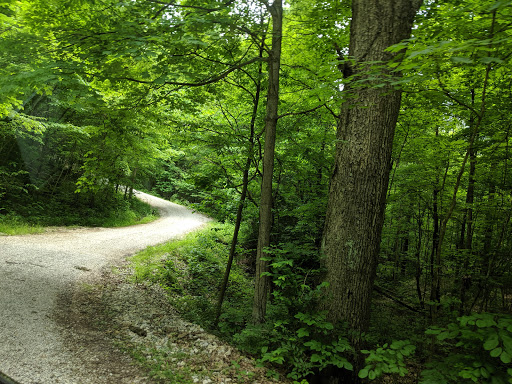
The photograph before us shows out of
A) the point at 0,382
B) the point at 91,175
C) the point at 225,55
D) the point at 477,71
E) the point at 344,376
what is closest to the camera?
the point at 0,382

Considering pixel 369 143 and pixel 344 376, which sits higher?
pixel 369 143

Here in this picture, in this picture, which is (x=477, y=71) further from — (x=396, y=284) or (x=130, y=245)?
(x=130, y=245)

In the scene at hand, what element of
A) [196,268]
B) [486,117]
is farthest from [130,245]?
[486,117]

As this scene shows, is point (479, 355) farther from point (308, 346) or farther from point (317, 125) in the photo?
point (317, 125)

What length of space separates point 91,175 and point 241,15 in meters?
4.51

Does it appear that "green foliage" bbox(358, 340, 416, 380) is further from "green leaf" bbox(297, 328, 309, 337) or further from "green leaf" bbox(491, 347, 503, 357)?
"green leaf" bbox(297, 328, 309, 337)

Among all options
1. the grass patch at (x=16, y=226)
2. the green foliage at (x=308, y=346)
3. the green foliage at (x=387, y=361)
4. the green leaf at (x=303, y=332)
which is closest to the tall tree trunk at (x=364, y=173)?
the green foliage at (x=308, y=346)

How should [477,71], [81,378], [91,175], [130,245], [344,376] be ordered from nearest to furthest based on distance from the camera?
[81,378] < [344,376] < [477,71] < [91,175] < [130,245]

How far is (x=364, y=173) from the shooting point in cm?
373

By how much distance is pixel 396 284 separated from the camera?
964 centimetres

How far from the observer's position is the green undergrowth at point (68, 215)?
34.5 feet

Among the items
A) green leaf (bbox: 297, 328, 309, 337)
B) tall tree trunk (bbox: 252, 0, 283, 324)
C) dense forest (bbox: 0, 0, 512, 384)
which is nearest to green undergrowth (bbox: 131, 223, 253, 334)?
dense forest (bbox: 0, 0, 512, 384)

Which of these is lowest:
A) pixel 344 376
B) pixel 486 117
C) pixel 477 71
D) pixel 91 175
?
pixel 344 376

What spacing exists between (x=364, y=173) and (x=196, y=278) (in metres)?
6.52
